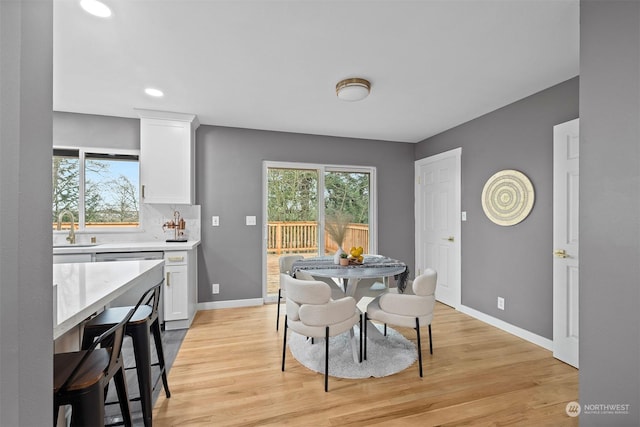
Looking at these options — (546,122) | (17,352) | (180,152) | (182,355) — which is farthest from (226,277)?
(546,122)

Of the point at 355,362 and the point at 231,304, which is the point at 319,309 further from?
the point at 231,304

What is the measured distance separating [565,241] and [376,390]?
2.04 meters

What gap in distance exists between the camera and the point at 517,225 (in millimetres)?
3107

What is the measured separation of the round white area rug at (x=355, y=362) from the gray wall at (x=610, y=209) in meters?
1.19

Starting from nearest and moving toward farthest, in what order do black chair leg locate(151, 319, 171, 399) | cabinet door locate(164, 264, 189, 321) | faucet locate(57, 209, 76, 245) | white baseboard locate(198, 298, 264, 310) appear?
black chair leg locate(151, 319, 171, 399)
cabinet door locate(164, 264, 189, 321)
faucet locate(57, 209, 76, 245)
white baseboard locate(198, 298, 264, 310)

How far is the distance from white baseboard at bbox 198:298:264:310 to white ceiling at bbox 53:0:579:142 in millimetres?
2376

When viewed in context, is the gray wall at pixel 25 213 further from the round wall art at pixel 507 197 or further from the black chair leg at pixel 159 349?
the round wall art at pixel 507 197

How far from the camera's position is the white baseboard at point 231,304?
12.8 ft

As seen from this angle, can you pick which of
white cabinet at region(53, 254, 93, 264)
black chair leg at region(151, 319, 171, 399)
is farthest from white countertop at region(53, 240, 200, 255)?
black chair leg at region(151, 319, 171, 399)

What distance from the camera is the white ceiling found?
1769mm

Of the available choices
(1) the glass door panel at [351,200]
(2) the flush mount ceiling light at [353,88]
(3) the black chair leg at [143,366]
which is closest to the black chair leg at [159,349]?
(3) the black chair leg at [143,366]

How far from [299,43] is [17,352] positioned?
212 centimetres

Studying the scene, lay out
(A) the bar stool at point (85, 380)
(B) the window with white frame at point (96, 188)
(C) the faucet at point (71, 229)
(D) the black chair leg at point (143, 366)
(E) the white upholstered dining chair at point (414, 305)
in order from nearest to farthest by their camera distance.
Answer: (A) the bar stool at point (85, 380) < (D) the black chair leg at point (143, 366) < (E) the white upholstered dining chair at point (414, 305) < (C) the faucet at point (71, 229) < (B) the window with white frame at point (96, 188)

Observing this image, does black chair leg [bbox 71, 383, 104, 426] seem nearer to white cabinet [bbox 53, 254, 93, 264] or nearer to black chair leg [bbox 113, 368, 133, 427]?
black chair leg [bbox 113, 368, 133, 427]
